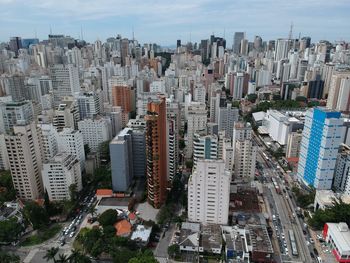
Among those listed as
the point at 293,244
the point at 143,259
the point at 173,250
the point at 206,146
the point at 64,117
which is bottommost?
the point at 293,244

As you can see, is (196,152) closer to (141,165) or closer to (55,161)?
(141,165)

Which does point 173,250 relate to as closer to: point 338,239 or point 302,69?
point 338,239

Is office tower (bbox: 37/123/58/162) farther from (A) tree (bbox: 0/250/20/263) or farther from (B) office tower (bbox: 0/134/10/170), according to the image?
(A) tree (bbox: 0/250/20/263)

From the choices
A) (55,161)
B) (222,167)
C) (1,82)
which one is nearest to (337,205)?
(222,167)

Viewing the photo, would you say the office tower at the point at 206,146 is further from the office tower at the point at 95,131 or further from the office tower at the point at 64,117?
the office tower at the point at 64,117

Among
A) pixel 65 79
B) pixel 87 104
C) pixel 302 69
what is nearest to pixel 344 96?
pixel 302 69
